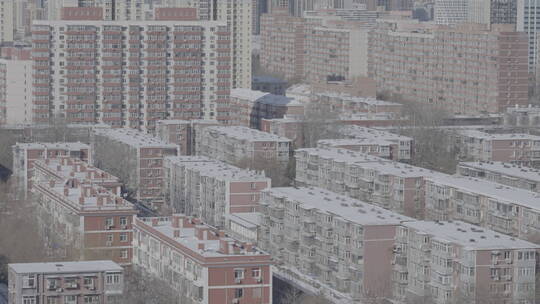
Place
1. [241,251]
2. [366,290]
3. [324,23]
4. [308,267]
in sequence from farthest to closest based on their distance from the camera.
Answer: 1. [324,23]
2. [308,267]
3. [366,290]
4. [241,251]

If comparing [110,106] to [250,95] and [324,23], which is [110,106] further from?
[324,23]

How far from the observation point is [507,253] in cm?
1939

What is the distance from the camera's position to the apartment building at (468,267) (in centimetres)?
1927

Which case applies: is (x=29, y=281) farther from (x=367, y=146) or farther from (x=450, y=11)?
(x=450, y=11)

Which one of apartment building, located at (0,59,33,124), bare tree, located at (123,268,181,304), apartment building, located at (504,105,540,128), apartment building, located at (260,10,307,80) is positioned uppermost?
apartment building, located at (260,10,307,80)

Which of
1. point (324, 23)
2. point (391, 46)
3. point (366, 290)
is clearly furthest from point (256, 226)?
point (324, 23)

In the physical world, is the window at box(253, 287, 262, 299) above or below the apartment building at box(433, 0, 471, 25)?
below

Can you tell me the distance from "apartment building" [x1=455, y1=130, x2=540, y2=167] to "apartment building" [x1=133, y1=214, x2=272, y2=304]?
42.4 feet

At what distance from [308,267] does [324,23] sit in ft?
110

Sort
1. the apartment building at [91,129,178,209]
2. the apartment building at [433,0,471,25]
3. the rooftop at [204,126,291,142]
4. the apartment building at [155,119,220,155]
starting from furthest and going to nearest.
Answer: the apartment building at [433,0,471,25], the apartment building at [155,119,220,155], the rooftop at [204,126,291,142], the apartment building at [91,129,178,209]

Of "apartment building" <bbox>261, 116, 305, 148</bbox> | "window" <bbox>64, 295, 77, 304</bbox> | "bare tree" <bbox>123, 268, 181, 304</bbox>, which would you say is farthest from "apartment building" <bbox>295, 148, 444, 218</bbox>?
"window" <bbox>64, 295, 77, 304</bbox>

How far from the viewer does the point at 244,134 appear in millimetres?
33125

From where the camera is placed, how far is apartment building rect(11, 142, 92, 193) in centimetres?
2941

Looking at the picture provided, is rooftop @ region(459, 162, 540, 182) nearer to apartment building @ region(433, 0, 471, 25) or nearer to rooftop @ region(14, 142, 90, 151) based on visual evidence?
rooftop @ region(14, 142, 90, 151)
